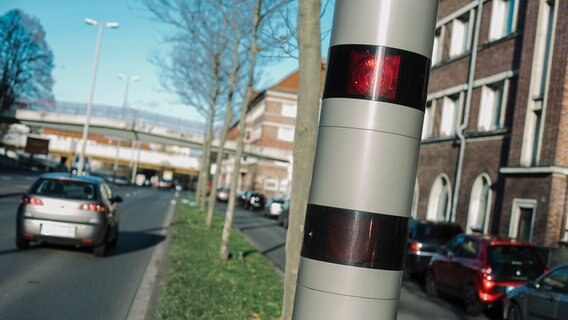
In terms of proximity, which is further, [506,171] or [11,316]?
[506,171]

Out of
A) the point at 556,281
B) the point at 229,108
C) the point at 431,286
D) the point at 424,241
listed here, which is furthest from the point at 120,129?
the point at 556,281

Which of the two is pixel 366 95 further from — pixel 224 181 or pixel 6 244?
pixel 224 181

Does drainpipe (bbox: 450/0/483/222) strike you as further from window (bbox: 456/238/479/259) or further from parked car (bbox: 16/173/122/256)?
parked car (bbox: 16/173/122/256)

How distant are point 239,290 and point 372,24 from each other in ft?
25.3

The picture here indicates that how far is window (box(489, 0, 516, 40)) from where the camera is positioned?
80.3 ft

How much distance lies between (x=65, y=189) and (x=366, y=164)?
1126 centimetres

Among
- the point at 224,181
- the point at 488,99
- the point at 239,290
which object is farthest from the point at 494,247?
the point at 224,181

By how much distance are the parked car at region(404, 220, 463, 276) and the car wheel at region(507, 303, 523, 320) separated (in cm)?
608

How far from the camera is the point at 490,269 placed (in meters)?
11.9

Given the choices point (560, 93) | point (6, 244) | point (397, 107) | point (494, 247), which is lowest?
point (6, 244)

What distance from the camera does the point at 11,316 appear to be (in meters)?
7.55

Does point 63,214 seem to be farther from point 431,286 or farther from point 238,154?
point 431,286

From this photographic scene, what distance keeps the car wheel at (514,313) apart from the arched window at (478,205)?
14090 mm

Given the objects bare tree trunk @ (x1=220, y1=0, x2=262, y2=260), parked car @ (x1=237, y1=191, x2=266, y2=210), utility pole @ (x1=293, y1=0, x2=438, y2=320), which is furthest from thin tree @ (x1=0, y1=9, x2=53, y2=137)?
utility pole @ (x1=293, y1=0, x2=438, y2=320)
